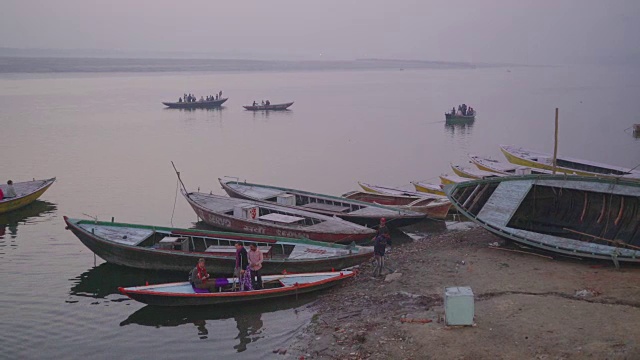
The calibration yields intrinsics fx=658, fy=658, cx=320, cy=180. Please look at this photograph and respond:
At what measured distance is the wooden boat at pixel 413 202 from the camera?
2617 centimetres

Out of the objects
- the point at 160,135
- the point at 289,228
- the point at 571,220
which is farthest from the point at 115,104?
the point at 571,220

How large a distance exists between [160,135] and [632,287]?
164 feet

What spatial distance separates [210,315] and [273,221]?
7.13m

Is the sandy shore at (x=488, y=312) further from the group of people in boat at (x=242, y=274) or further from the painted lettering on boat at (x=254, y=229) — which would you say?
the painted lettering on boat at (x=254, y=229)

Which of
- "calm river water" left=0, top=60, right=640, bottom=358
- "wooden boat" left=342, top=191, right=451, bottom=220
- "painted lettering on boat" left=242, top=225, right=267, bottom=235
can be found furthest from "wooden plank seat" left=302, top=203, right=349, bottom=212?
"calm river water" left=0, top=60, right=640, bottom=358

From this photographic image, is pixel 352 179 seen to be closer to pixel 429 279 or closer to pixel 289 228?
pixel 289 228

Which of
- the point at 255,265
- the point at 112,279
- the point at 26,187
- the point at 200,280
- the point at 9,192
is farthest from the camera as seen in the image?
the point at 26,187

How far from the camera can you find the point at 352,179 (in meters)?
39.2

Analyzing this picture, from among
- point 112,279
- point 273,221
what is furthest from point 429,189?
point 112,279

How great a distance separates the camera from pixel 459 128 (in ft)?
222

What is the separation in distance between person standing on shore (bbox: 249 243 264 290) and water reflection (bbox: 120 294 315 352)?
2.19ft

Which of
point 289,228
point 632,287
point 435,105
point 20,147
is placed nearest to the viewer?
point 632,287

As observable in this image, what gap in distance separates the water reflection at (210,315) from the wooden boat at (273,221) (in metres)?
4.92

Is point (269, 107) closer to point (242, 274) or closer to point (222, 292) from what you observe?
point (242, 274)
